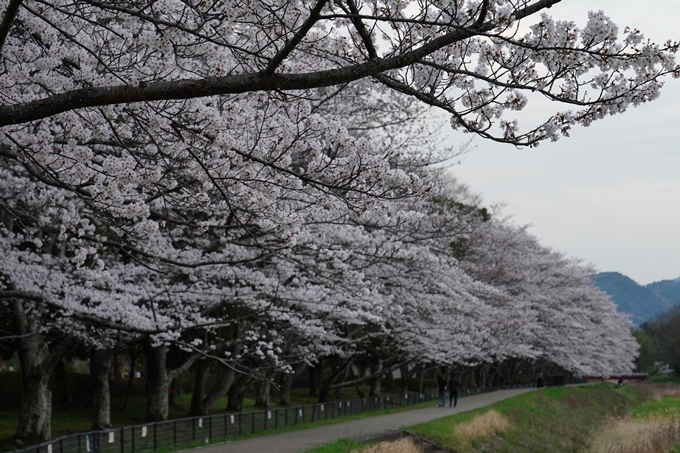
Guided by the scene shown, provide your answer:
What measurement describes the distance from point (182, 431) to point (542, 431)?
1348 centimetres

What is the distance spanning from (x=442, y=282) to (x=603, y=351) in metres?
46.2

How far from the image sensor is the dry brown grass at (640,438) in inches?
835

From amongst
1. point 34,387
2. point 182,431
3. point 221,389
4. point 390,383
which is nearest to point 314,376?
point 390,383

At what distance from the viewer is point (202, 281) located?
14.9 m

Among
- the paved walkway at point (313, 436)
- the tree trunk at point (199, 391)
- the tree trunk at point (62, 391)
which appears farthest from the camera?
the tree trunk at point (62, 391)

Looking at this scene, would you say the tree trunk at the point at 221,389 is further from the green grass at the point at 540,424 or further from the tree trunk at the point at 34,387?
the tree trunk at the point at 34,387

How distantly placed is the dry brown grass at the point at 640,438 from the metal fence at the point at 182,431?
27.0 feet

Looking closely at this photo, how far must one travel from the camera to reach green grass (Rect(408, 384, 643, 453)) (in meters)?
17.7

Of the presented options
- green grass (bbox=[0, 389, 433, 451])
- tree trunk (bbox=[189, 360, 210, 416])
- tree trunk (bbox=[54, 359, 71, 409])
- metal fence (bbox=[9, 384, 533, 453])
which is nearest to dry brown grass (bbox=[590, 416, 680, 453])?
green grass (bbox=[0, 389, 433, 451])

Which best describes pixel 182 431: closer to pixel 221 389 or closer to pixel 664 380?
pixel 221 389

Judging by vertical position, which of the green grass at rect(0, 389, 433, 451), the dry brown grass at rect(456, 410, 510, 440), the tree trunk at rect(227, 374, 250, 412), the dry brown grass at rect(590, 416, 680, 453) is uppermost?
the tree trunk at rect(227, 374, 250, 412)

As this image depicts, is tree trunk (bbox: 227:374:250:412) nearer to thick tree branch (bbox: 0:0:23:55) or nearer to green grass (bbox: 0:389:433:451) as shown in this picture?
green grass (bbox: 0:389:433:451)

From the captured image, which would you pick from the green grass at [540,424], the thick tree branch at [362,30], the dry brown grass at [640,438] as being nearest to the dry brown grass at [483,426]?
the green grass at [540,424]

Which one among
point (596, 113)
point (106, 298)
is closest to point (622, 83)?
point (596, 113)
